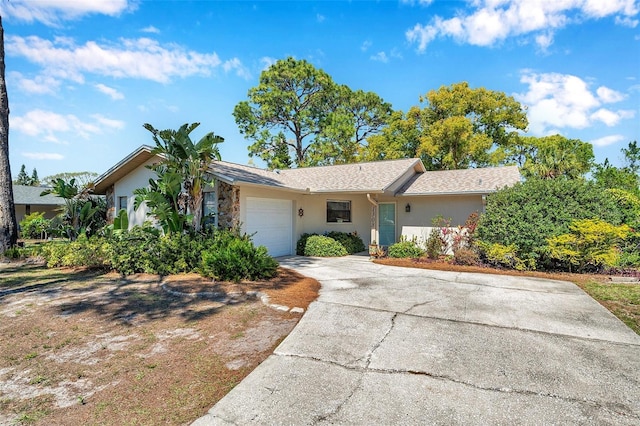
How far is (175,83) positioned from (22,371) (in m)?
11.4

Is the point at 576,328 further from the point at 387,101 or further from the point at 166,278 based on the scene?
the point at 387,101

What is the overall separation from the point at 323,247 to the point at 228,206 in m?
4.33

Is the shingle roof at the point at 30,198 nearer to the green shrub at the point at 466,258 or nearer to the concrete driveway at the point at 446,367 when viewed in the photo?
the green shrub at the point at 466,258

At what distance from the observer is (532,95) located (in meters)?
22.1

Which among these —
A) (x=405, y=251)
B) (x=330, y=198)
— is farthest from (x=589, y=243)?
(x=330, y=198)

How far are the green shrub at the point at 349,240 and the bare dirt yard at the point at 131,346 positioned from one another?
21.9 feet

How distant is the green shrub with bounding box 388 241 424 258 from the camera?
12648mm

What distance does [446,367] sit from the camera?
3.76m

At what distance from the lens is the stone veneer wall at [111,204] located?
14.2m

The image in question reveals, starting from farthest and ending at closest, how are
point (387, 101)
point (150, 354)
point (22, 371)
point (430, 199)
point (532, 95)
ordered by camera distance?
1. point (387, 101)
2. point (532, 95)
3. point (430, 199)
4. point (150, 354)
5. point (22, 371)

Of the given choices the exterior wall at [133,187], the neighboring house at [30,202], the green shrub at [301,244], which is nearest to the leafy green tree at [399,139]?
the green shrub at [301,244]

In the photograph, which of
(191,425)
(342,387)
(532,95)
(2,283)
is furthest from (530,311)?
(532,95)

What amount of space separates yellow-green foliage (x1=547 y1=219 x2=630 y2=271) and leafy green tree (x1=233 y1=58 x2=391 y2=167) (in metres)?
19.3

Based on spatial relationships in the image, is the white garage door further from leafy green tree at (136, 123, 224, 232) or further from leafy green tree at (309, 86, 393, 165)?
leafy green tree at (309, 86, 393, 165)
